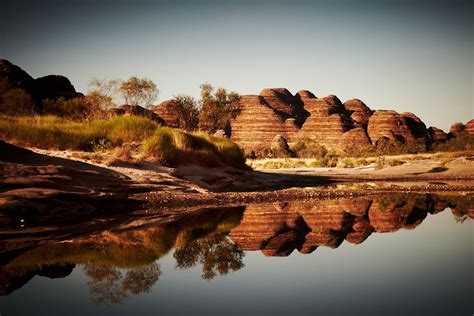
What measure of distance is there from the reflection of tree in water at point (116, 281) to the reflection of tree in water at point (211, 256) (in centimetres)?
42

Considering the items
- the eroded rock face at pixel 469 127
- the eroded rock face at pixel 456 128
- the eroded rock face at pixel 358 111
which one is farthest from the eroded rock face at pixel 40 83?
the eroded rock face at pixel 469 127

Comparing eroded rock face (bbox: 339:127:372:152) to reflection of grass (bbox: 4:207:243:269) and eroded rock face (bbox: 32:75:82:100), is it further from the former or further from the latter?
reflection of grass (bbox: 4:207:243:269)

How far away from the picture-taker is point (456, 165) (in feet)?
99.0

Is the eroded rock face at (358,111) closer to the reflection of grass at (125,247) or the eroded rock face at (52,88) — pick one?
the eroded rock face at (52,88)

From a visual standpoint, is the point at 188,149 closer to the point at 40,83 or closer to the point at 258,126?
the point at 40,83

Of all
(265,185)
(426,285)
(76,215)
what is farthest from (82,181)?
(265,185)

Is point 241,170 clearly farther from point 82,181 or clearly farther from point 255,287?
point 255,287

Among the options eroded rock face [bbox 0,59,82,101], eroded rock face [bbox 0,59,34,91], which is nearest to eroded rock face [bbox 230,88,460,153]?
eroded rock face [bbox 0,59,82,101]

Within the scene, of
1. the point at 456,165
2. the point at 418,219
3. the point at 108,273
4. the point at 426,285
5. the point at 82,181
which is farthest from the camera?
the point at 456,165

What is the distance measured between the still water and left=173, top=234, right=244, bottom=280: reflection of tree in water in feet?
0.04

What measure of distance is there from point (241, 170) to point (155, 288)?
52.7ft

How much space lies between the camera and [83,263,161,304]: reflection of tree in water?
12.3ft

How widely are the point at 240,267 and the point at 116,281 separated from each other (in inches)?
50.0

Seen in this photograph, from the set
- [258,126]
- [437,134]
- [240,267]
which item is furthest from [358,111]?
[240,267]
